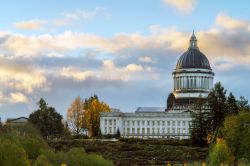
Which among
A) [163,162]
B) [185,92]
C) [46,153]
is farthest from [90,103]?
[46,153]

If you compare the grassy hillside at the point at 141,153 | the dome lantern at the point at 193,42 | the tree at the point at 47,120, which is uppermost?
the dome lantern at the point at 193,42

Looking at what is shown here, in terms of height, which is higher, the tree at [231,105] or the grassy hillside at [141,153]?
the tree at [231,105]

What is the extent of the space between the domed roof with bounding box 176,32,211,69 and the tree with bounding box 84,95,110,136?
40020 millimetres

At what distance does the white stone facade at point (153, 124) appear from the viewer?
156000mm

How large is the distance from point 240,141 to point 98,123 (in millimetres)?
82792

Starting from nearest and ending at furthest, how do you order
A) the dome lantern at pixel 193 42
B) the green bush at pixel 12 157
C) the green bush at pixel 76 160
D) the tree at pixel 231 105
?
1. the green bush at pixel 12 157
2. the green bush at pixel 76 160
3. the tree at pixel 231 105
4. the dome lantern at pixel 193 42

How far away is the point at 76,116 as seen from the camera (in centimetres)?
12669

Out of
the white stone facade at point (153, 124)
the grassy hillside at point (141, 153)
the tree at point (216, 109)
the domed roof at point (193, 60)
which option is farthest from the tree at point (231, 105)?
the domed roof at point (193, 60)

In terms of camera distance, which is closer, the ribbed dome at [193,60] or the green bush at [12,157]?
the green bush at [12,157]

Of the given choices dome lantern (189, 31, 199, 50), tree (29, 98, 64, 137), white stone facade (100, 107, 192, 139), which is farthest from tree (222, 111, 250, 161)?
dome lantern (189, 31, 199, 50)

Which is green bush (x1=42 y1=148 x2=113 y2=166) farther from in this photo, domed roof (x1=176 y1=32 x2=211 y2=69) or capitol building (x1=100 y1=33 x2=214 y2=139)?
domed roof (x1=176 y1=32 x2=211 y2=69)

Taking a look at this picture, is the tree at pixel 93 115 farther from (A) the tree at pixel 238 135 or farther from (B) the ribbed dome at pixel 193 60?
(A) the tree at pixel 238 135

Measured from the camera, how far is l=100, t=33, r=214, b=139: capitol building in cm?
15450

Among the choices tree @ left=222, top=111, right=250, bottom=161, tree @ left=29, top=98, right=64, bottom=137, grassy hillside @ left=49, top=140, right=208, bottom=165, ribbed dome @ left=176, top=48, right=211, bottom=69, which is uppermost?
ribbed dome @ left=176, top=48, right=211, bottom=69
